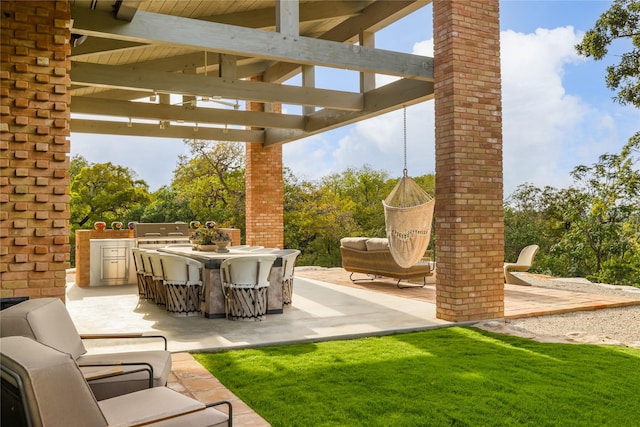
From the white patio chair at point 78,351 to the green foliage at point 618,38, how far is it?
34.4ft

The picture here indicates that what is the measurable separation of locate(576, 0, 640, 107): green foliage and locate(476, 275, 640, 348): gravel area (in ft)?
18.0

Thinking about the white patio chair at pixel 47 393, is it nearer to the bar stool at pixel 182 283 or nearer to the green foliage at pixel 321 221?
the bar stool at pixel 182 283

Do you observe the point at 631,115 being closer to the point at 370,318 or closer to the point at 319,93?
the point at 319,93

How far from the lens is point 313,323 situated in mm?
5941

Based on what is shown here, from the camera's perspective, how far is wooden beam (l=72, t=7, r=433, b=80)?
4793 mm

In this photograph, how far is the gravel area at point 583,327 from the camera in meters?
5.32

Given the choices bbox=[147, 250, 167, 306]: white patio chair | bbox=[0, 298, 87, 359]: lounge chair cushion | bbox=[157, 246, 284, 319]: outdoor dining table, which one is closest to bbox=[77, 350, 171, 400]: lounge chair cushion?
bbox=[0, 298, 87, 359]: lounge chair cushion

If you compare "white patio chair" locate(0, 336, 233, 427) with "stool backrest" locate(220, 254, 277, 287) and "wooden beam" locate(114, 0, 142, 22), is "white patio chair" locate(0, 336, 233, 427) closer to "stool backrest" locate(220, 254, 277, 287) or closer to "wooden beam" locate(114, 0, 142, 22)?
"wooden beam" locate(114, 0, 142, 22)

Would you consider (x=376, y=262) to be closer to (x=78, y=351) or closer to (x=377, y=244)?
(x=377, y=244)

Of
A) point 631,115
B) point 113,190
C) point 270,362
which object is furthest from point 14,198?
point 113,190

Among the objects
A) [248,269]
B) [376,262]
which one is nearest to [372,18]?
[376,262]

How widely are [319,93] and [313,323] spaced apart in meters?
3.75

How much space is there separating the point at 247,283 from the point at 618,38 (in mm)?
8989

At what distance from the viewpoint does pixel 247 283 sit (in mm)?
6043
